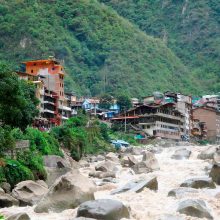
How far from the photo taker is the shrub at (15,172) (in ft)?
67.7

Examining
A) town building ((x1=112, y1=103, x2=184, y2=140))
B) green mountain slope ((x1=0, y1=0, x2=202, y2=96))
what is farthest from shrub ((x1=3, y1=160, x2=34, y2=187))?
green mountain slope ((x1=0, y1=0, x2=202, y2=96))

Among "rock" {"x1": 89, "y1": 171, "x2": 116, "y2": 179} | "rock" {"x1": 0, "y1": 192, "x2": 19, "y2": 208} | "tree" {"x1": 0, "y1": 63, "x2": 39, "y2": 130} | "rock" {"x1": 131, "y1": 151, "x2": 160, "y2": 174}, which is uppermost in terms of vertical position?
"tree" {"x1": 0, "y1": 63, "x2": 39, "y2": 130}

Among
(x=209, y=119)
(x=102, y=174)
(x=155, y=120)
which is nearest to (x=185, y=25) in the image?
(x=209, y=119)

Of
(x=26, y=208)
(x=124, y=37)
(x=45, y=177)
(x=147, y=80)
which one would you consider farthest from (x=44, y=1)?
(x=26, y=208)

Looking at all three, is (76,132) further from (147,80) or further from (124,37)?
(124,37)

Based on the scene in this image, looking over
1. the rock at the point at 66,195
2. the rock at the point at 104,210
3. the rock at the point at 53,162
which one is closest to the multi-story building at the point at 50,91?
the rock at the point at 53,162

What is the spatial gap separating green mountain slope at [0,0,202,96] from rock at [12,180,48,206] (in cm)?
7567

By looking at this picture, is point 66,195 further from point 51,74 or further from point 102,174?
point 51,74

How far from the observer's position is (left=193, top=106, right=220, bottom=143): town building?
89.0m

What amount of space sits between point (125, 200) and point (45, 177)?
9.71 m

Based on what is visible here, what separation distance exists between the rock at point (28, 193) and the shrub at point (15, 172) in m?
2.79

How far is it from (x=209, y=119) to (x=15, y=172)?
236 ft

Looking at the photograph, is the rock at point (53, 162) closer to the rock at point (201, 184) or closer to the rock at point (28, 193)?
the rock at point (28, 193)

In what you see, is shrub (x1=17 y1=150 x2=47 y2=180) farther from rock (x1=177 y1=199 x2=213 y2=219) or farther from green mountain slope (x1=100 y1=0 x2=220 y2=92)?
green mountain slope (x1=100 y1=0 x2=220 y2=92)
